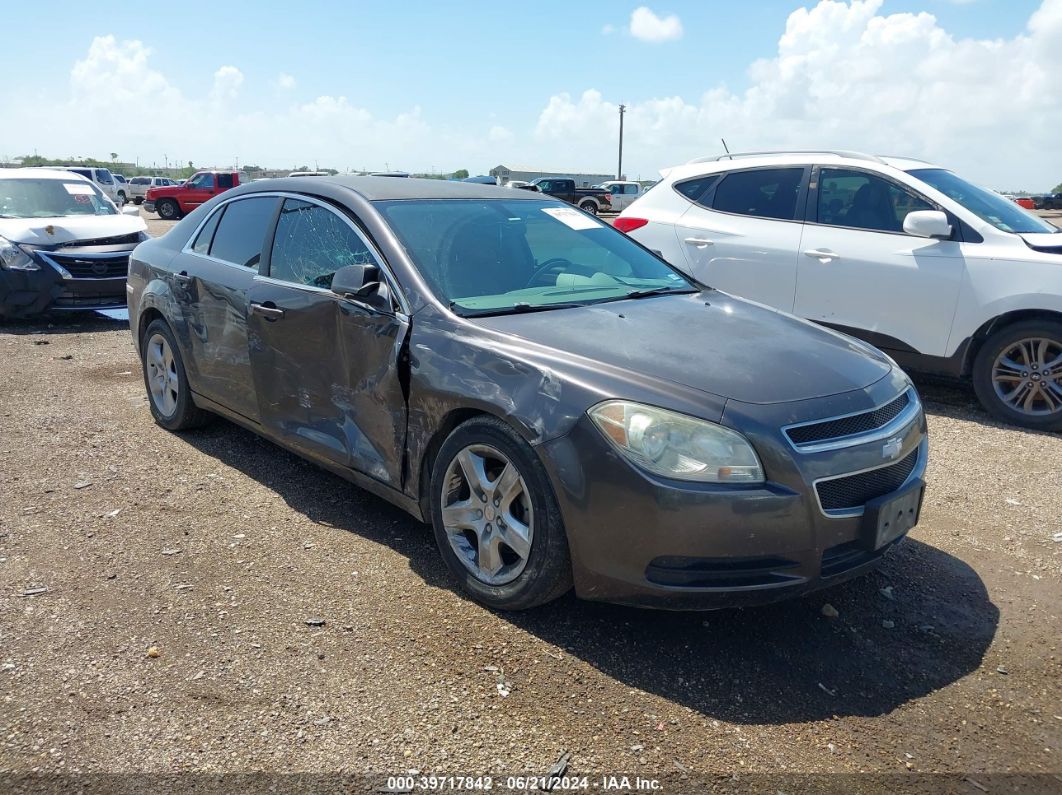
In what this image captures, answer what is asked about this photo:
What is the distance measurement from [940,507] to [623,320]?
225 cm

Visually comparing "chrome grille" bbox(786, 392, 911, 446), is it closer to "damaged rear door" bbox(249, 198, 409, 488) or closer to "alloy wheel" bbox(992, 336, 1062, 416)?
"damaged rear door" bbox(249, 198, 409, 488)

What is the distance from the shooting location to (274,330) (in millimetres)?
4383

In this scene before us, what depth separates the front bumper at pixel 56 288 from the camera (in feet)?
31.5

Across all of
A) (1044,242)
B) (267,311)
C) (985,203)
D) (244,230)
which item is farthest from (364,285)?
(985,203)

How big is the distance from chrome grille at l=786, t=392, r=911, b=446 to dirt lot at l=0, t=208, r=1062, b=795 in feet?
2.69

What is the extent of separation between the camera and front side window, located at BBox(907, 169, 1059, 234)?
6418 millimetres

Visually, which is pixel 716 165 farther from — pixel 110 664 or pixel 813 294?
pixel 110 664

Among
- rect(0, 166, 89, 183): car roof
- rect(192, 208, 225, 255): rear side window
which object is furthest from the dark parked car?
rect(192, 208, 225, 255): rear side window

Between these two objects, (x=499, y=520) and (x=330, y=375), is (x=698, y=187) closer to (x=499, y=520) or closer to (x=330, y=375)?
(x=330, y=375)

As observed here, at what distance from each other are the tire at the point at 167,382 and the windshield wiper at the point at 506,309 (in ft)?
8.21

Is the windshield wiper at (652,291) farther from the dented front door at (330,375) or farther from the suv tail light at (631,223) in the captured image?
the suv tail light at (631,223)

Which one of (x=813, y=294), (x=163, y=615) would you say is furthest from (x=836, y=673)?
(x=813, y=294)

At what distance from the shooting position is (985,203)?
21.8ft

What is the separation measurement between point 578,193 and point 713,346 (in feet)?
127
